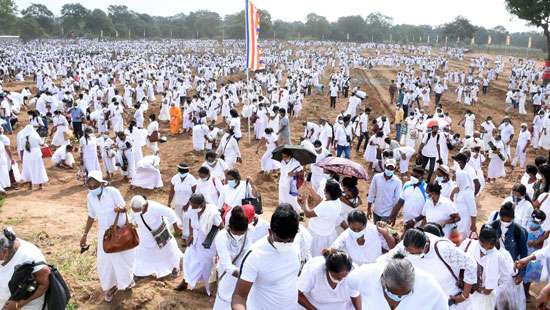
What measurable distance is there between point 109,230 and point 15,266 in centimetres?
150

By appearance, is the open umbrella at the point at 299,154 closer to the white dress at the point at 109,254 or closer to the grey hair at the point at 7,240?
the white dress at the point at 109,254

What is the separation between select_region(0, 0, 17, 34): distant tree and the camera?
2207 inches

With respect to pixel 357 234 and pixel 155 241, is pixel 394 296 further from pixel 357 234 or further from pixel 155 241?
pixel 155 241

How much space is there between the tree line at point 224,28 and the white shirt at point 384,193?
71.1 m

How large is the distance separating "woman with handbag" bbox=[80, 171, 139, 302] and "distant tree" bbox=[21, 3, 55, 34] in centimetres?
8213

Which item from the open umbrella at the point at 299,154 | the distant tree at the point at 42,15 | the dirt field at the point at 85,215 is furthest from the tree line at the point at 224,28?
the open umbrella at the point at 299,154

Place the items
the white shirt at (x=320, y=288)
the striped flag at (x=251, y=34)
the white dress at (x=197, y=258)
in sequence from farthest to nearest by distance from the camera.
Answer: the striped flag at (x=251, y=34) → the white dress at (x=197, y=258) → the white shirt at (x=320, y=288)

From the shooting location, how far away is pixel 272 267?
288cm

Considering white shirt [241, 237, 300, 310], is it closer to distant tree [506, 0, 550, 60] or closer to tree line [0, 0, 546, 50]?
distant tree [506, 0, 550, 60]

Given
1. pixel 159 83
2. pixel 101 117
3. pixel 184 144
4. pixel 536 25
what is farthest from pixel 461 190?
pixel 536 25

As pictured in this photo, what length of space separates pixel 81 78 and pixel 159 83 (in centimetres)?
389

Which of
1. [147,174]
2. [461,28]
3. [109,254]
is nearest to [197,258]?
[109,254]

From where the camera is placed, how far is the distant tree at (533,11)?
97.8ft

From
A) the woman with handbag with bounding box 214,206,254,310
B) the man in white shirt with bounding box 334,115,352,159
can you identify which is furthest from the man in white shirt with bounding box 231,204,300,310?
the man in white shirt with bounding box 334,115,352,159
